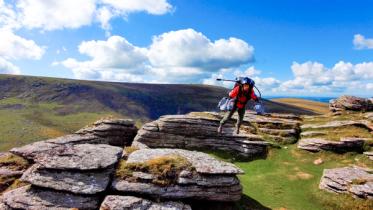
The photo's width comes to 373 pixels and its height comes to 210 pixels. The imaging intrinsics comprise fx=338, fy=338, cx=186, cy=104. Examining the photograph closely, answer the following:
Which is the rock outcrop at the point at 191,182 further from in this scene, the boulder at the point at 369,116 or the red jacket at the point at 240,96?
the boulder at the point at 369,116

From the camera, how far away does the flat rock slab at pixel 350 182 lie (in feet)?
96.3

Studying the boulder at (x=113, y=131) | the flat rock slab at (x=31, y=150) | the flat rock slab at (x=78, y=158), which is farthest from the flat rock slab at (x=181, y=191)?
the boulder at (x=113, y=131)

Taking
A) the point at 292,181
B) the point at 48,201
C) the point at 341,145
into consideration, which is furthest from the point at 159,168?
the point at 341,145

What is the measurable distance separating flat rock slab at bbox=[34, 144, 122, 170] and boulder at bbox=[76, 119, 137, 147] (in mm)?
17373

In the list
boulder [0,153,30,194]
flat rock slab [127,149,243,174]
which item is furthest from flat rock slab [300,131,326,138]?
boulder [0,153,30,194]

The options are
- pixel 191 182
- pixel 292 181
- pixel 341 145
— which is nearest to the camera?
pixel 191 182

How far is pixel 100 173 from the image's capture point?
2533 cm

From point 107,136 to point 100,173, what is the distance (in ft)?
68.6

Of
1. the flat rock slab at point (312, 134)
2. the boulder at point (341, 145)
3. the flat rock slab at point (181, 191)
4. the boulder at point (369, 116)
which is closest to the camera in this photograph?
the flat rock slab at point (181, 191)

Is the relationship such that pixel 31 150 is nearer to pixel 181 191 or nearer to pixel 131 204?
pixel 131 204

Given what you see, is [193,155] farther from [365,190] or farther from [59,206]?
[365,190]

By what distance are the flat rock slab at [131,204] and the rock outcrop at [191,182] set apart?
68cm

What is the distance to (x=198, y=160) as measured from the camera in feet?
91.0

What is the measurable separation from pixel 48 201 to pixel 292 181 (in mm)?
23625
